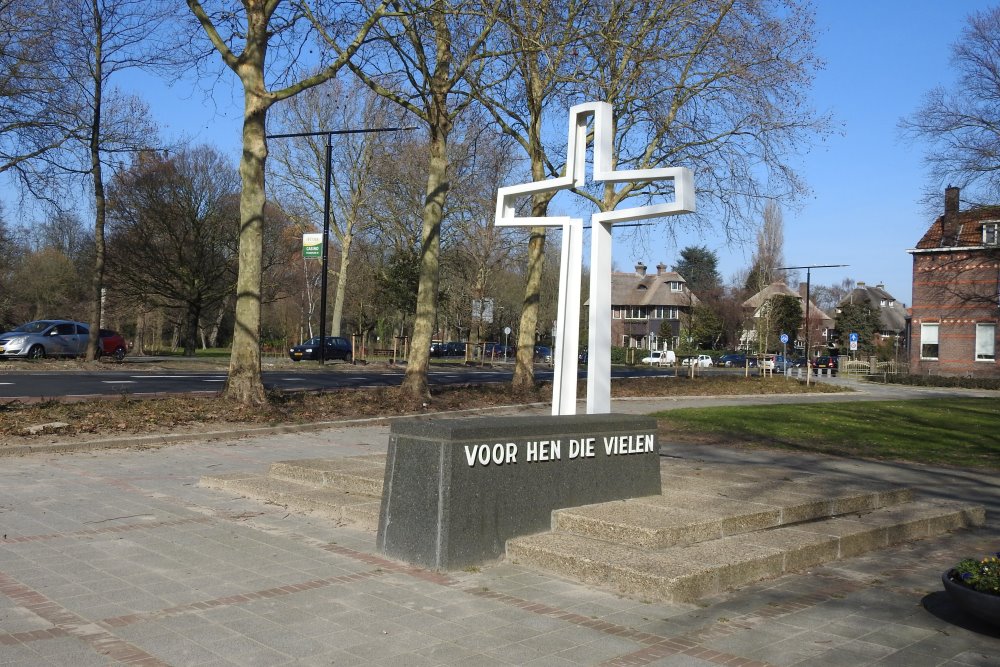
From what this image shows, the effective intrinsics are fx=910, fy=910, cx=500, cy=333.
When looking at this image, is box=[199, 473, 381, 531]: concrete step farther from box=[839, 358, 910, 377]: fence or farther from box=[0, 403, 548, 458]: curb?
box=[839, 358, 910, 377]: fence

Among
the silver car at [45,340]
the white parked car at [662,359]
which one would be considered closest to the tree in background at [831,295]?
the white parked car at [662,359]

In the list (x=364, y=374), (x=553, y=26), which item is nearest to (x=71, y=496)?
(x=553, y=26)

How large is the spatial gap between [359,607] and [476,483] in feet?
5.07

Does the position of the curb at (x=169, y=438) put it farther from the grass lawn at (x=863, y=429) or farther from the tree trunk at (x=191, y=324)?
the tree trunk at (x=191, y=324)

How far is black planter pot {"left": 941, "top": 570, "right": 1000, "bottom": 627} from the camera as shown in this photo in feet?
17.9

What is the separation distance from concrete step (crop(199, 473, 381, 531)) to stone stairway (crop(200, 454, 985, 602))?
0.04 feet

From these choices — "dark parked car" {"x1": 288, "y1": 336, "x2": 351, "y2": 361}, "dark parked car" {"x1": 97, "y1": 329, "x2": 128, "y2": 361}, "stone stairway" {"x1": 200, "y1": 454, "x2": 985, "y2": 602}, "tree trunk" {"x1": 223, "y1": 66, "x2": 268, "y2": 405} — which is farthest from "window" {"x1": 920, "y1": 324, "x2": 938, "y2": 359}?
"tree trunk" {"x1": 223, "y1": 66, "x2": 268, "y2": 405}

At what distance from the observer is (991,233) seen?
128 feet

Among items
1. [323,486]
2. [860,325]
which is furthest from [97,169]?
[860,325]

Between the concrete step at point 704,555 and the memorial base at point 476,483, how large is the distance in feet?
0.97

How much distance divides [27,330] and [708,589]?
32662 millimetres

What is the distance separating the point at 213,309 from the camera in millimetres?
58000

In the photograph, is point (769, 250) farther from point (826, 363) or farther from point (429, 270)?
point (429, 270)

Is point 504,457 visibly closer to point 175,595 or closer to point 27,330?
point 175,595
